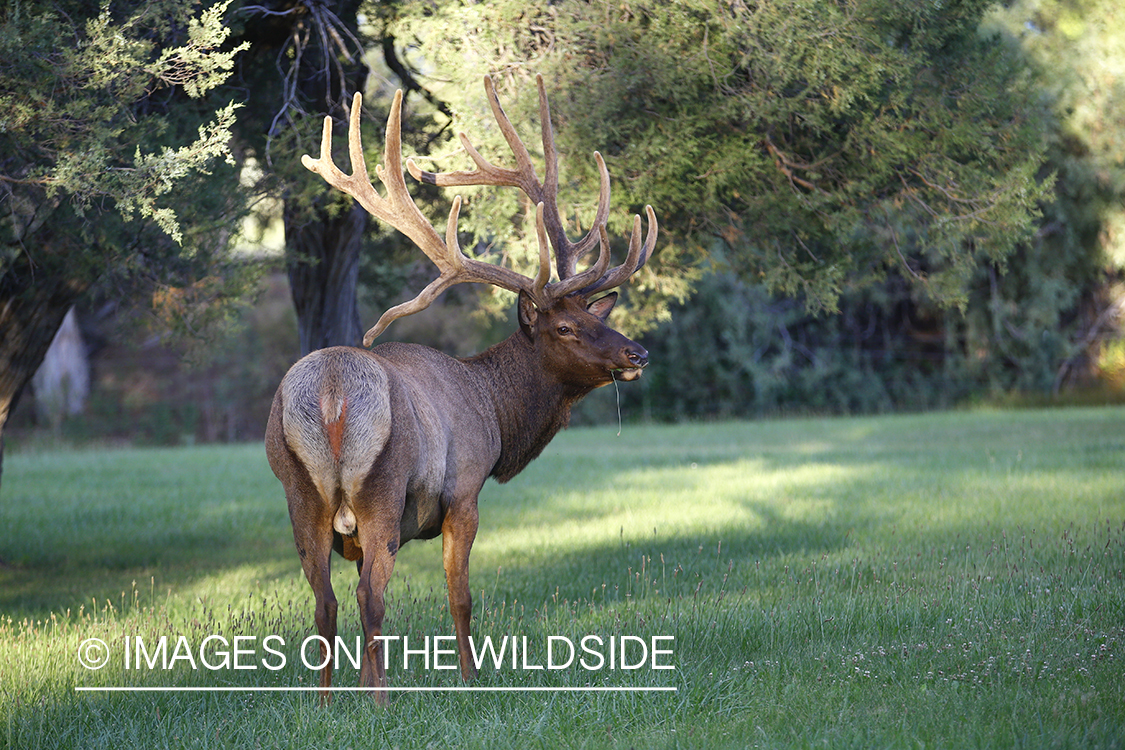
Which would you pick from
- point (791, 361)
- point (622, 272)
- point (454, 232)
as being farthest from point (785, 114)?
point (791, 361)

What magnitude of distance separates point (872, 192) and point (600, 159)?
2.67 m

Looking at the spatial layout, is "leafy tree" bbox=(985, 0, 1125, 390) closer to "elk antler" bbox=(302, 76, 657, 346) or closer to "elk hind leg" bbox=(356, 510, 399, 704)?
"elk antler" bbox=(302, 76, 657, 346)

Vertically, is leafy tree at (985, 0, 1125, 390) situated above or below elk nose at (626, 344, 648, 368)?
above

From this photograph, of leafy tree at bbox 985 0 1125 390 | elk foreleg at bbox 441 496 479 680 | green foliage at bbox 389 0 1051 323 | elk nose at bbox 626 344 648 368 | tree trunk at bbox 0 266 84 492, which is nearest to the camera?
elk foreleg at bbox 441 496 479 680

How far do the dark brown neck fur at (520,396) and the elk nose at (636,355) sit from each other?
0.50 m

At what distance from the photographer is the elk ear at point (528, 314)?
6.10 metres

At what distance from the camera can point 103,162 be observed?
5473 mm

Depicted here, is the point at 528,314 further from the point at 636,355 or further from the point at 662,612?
the point at 662,612

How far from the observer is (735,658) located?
5.55m

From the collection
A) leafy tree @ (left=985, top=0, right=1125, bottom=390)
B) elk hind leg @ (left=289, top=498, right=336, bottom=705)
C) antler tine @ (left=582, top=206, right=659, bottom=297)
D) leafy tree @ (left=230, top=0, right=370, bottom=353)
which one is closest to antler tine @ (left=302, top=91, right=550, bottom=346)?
antler tine @ (left=582, top=206, right=659, bottom=297)

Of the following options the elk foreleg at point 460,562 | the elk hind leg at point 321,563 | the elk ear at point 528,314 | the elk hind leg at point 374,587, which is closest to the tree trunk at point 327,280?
the elk ear at point 528,314

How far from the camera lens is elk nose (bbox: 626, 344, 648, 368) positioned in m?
5.77

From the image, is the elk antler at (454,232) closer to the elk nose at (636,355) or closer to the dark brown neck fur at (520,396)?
the dark brown neck fur at (520,396)

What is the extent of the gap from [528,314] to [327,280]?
153 inches
